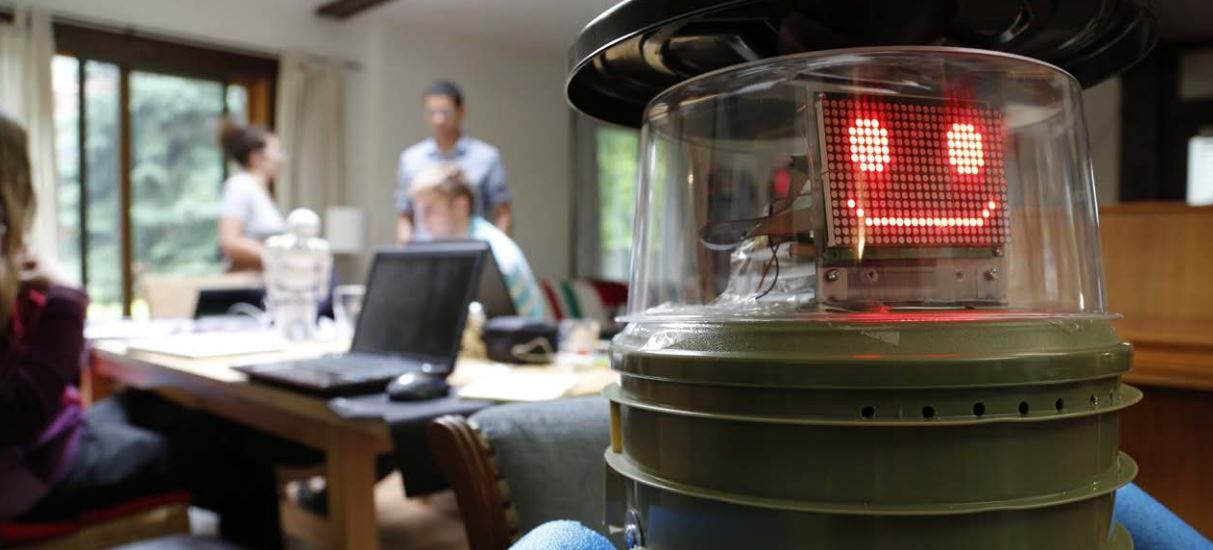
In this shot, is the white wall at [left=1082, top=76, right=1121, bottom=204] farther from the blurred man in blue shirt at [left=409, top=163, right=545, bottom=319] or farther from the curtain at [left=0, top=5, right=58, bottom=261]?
the curtain at [left=0, top=5, right=58, bottom=261]

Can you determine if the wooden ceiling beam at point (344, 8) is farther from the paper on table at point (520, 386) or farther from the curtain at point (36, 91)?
the paper on table at point (520, 386)

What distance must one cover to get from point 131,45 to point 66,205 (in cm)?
98

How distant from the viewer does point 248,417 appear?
164cm

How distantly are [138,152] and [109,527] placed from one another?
4010 millimetres

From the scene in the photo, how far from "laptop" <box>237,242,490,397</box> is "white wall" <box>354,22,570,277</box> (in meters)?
3.94

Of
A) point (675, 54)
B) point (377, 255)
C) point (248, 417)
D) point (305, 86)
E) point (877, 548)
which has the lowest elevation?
point (248, 417)

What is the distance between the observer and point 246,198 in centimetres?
447

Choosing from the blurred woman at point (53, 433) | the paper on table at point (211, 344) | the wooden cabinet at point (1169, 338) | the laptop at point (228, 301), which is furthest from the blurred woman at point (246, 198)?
the wooden cabinet at point (1169, 338)

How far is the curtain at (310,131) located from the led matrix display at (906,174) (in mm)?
5214

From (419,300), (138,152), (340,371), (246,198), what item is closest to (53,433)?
(340,371)

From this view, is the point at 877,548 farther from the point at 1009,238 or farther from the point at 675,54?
the point at 675,54

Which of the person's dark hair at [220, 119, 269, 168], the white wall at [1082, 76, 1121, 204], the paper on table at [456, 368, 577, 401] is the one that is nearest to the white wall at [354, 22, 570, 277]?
the person's dark hair at [220, 119, 269, 168]

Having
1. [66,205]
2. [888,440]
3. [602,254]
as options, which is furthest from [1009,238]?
[602,254]

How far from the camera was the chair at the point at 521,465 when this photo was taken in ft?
2.94
